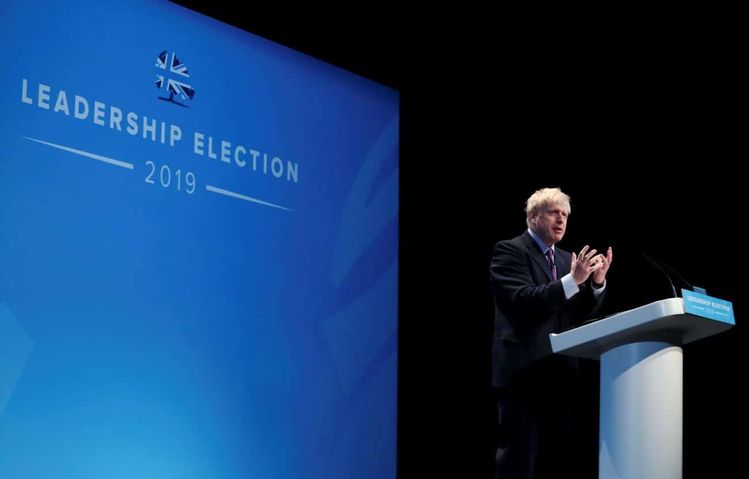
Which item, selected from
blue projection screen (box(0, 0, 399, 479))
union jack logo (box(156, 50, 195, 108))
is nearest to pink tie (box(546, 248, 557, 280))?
blue projection screen (box(0, 0, 399, 479))

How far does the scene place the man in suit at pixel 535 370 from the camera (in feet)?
10.8

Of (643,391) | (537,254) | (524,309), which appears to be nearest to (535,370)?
(524,309)

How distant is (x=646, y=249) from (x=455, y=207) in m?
0.96

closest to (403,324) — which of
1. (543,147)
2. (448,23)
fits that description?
(543,147)

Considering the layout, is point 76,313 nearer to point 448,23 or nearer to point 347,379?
point 347,379

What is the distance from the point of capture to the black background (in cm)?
424

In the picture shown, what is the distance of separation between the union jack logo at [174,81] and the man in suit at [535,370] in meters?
1.32

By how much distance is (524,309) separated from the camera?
11.0ft

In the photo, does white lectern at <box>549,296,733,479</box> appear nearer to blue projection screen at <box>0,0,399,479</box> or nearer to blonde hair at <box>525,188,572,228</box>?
blonde hair at <box>525,188,572,228</box>

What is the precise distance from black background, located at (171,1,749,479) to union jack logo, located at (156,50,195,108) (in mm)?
257

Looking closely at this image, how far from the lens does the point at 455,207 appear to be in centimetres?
492

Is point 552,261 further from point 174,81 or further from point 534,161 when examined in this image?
point 174,81

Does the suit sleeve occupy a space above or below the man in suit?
above

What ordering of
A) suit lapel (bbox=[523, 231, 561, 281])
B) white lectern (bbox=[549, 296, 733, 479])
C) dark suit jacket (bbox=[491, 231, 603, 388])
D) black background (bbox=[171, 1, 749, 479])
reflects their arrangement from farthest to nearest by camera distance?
black background (bbox=[171, 1, 749, 479])
suit lapel (bbox=[523, 231, 561, 281])
dark suit jacket (bbox=[491, 231, 603, 388])
white lectern (bbox=[549, 296, 733, 479])
